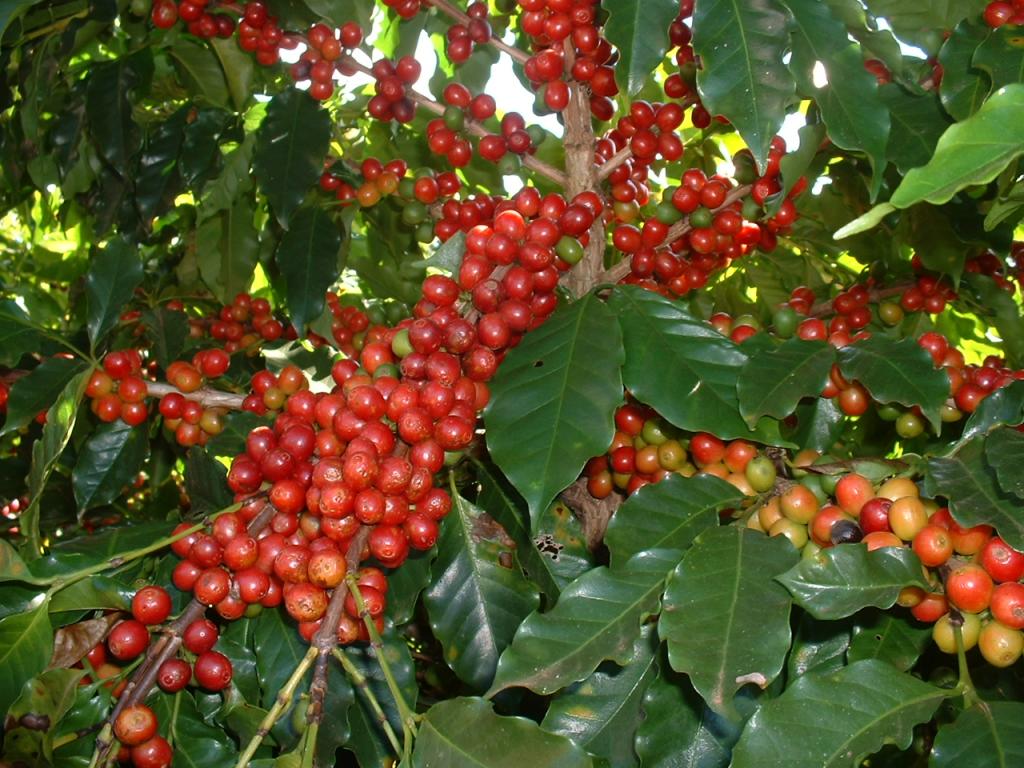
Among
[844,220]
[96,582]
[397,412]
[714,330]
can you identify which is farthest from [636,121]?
[96,582]

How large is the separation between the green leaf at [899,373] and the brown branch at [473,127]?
24.9 inches

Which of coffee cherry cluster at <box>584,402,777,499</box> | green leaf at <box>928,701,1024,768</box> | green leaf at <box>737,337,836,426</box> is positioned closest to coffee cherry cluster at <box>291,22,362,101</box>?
coffee cherry cluster at <box>584,402,777,499</box>

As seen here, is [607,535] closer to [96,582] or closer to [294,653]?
[294,653]

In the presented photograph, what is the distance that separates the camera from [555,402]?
1.21 meters

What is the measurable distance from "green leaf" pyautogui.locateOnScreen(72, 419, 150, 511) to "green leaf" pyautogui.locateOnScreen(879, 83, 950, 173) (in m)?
1.43

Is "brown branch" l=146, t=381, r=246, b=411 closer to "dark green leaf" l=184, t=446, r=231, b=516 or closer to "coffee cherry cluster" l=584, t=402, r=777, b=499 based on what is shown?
"dark green leaf" l=184, t=446, r=231, b=516

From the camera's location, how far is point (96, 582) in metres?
1.16

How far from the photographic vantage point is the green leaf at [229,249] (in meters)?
2.26

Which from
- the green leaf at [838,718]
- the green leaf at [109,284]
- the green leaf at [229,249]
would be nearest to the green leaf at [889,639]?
the green leaf at [838,718]

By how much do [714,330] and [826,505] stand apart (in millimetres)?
291

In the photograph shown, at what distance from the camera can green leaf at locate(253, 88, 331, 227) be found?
1799 millimetres

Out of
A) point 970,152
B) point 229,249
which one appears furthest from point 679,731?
point 229,249

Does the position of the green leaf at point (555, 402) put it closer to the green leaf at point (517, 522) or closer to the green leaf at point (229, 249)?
the green leaf at point (517, 522)

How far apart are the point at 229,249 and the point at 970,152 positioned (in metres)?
1.85
